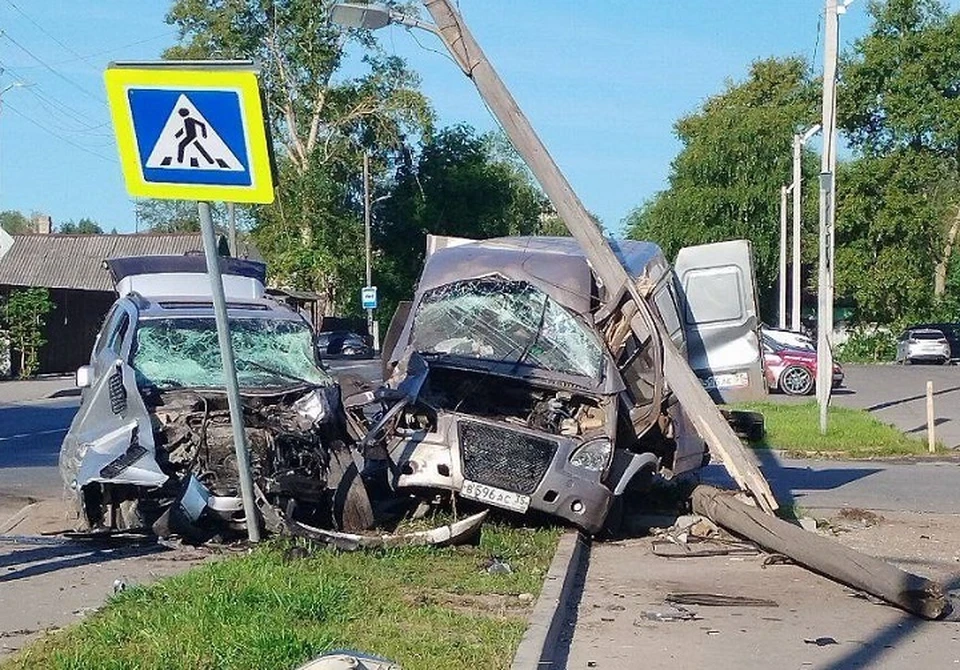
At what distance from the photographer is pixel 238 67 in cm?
845

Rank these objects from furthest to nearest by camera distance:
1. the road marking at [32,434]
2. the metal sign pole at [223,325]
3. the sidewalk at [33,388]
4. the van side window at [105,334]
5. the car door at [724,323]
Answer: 1. the sidewalk at [33,388]
2. the road marking at [32,434]
3. the car door at [724,323]
4. the van side window at [105,334]
5. the metal sign pole at [223,325]

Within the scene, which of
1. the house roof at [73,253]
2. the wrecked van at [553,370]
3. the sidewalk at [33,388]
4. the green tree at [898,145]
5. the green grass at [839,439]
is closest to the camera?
the wrecked van at [553,370]

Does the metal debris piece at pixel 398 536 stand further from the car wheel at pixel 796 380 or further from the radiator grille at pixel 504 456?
the car wheel at pixel 796 380

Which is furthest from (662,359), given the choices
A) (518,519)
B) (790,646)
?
(790,646)

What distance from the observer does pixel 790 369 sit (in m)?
33.9

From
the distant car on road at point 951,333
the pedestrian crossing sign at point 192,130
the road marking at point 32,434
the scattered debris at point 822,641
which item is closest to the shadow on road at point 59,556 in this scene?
the pedestrian crossing sign at point 192,130

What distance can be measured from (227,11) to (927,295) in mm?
32025

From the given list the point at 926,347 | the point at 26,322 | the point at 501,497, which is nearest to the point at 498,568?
the point at 501,497

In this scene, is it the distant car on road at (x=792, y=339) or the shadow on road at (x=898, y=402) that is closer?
the shadow on road at (x=898, y=402)

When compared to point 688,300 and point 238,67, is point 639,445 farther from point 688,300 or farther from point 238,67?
point 238,67

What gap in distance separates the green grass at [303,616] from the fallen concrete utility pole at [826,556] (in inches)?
71.4

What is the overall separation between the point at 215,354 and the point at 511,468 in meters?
2.81

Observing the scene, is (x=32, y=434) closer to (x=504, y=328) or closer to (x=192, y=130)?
(x=504, y=328)

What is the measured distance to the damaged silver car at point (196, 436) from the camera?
10047 millimetres
